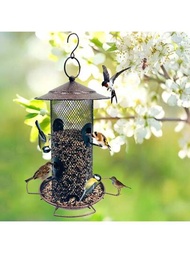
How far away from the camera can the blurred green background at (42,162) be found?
7.47ft

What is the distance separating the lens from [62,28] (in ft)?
6.62

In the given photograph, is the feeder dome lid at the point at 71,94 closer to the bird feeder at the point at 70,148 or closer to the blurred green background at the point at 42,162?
the bird feeder at the point at 70,148

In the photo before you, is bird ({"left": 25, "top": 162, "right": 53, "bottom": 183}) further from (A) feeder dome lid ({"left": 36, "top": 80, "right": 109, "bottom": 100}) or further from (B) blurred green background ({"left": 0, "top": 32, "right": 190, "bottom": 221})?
(B) blurred green background ({"left": 0, "top": 32, "right": 190, "bottom": 221})

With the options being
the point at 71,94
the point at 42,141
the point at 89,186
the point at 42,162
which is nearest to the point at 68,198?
the point at 89,186

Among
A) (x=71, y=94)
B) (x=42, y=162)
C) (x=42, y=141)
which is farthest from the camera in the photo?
(x=42, y=162)

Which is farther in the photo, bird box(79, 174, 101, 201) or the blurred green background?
A: the blurred green background

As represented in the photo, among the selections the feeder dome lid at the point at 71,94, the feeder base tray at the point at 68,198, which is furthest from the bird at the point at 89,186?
the feeder dome lid at the point at 71,94

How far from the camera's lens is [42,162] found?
2332 millimetres

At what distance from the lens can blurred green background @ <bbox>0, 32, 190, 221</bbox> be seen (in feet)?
7.47

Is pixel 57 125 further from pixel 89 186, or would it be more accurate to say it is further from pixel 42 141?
pixel 89 186

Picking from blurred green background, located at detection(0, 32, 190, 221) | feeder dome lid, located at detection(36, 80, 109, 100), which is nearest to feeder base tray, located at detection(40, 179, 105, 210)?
feeder dome lid, located at detection(36, 80, 109, 100)

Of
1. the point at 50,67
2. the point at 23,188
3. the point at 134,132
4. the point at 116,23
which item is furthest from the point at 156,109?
the point at 23,188

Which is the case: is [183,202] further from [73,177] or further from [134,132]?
[73,177]

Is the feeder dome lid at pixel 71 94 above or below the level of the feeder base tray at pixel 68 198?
above
